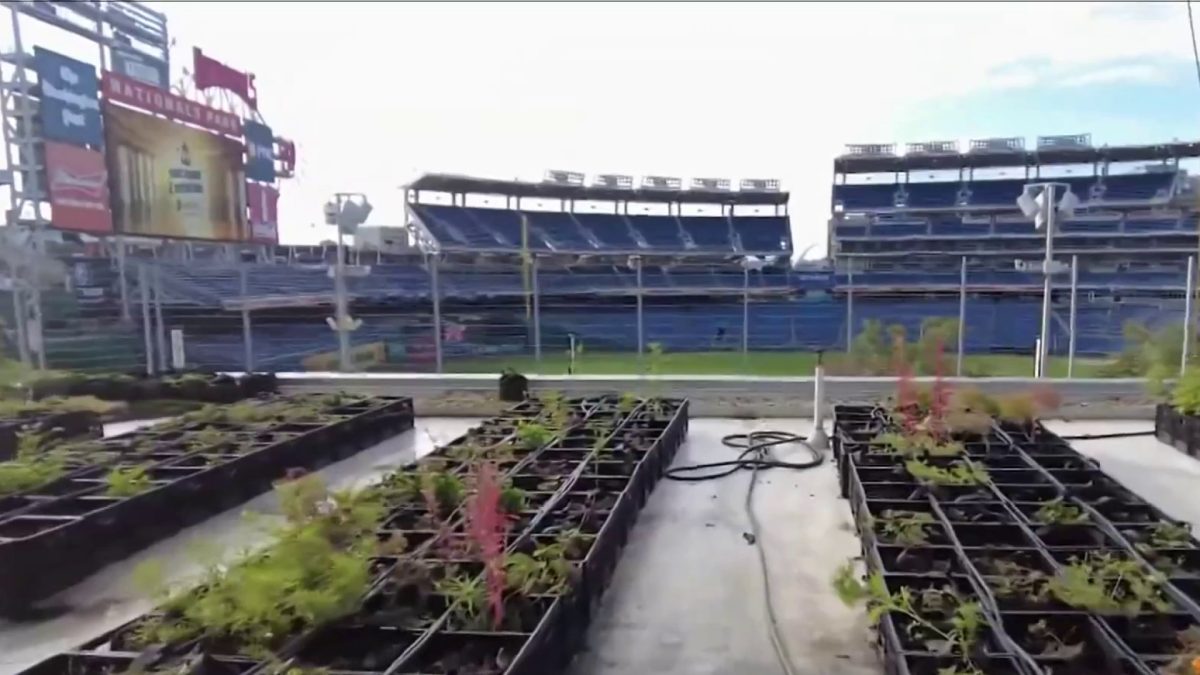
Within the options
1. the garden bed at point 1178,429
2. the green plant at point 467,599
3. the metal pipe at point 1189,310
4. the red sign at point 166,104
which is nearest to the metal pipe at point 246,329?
the red sign at point 166,104

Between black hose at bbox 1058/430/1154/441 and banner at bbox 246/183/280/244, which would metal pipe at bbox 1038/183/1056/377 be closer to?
black hose at bbox 1058/430/1154/441

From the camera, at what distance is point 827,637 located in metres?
2.63

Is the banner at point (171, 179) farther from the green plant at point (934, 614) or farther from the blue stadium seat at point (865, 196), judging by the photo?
the blue stadium seat at point (865, 196)

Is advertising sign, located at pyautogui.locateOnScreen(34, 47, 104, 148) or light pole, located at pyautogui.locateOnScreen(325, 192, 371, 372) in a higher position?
advertising sign, located at pyautogui.locateOnScreen(34, 47, 104, 148)

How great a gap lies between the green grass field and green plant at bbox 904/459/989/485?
5.62 metres

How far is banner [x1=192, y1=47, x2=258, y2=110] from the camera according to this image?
1689cm

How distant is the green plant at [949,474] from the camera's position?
11.9ft

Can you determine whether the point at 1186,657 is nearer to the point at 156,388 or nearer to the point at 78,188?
the point at 156,388

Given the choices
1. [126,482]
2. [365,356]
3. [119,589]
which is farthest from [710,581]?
[365,356]

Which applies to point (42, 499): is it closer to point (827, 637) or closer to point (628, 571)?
point (628, 571)

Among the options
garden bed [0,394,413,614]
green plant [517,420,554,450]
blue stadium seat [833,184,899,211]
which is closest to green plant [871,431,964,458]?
green plant [517,420,554,450]

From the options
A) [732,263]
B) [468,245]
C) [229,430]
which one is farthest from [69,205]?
[732,263]

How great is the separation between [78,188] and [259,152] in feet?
19.6

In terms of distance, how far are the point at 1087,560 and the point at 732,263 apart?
2591 cm
